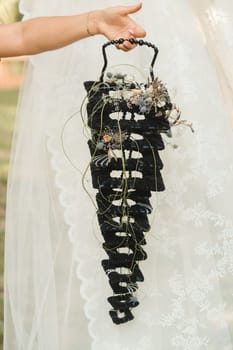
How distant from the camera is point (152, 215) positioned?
1.23 m

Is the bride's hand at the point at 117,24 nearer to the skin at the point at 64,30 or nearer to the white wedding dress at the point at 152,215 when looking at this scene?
the skin at the point at 64,30

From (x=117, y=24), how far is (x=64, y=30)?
110 mm

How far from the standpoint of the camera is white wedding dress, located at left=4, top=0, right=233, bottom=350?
122 cm

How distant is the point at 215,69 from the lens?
1.28m

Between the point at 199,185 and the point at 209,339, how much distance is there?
0.29 metres

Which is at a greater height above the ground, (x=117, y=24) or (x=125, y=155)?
(x=117, y=24)

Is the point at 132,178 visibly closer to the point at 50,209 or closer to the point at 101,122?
the point at 101,122

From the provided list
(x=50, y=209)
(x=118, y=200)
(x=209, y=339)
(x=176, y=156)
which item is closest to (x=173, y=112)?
(x=176, y=156)

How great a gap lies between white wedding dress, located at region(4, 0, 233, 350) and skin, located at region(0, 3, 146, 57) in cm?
7

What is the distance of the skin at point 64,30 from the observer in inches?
45.5

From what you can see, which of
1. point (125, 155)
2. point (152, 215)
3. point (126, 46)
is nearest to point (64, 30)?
point (126, 46)

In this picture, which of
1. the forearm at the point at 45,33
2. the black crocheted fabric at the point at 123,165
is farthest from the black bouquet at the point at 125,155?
the forearm at the point at 45,33

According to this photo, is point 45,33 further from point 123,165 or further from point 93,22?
point 123,165

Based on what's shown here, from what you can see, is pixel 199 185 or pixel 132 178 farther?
pixel 199 185
